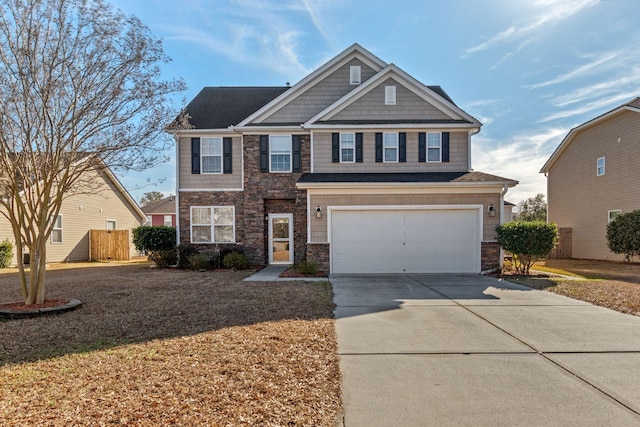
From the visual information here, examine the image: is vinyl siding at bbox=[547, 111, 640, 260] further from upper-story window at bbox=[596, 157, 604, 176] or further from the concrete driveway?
the concrete driveway

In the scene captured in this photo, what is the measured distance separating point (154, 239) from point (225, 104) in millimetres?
6812

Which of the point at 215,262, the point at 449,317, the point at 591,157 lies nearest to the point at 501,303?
the point at 449,317

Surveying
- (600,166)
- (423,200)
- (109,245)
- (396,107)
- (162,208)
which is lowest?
(109,245)

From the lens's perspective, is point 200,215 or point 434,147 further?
point 200,215

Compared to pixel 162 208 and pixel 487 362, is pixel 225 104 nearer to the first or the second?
pixel 487 362

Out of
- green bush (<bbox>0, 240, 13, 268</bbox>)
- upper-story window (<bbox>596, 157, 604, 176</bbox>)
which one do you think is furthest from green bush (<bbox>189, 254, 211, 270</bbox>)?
upper-story window (<bbox>596, 157, 604, 176</bbox>)

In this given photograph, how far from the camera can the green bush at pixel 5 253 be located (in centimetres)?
1527

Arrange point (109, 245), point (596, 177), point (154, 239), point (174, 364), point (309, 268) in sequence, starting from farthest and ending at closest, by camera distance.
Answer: point (109, 245), point (596, 177), point (154, 239), point (309, 268), point (174, 364)

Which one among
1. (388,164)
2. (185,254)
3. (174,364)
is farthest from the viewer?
(185,254)

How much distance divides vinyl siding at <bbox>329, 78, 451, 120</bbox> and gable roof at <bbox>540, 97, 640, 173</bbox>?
348 inches

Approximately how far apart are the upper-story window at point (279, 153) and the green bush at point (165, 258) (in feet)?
16.9

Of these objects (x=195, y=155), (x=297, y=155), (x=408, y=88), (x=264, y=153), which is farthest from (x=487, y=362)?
(x=195, y=155)

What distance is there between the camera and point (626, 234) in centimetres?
1420

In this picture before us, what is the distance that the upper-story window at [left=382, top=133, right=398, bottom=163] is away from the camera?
13844mm
